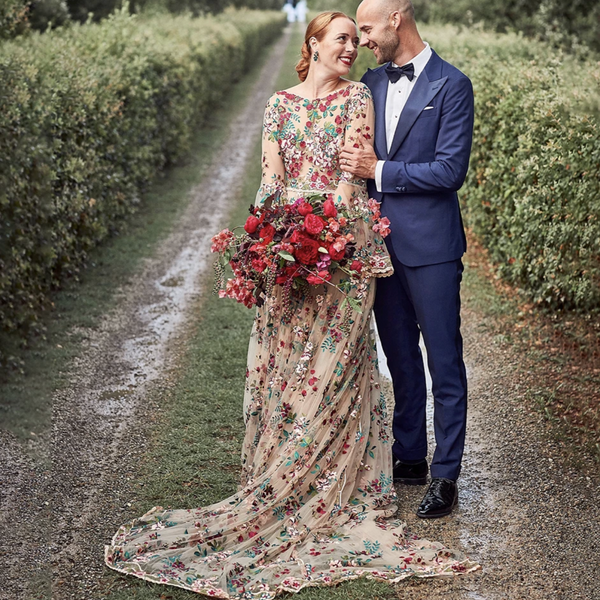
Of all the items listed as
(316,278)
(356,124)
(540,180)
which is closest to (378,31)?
(356,124)

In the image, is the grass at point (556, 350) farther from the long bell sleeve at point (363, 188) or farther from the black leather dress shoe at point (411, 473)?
the long bell sleeve at point (363, 188)

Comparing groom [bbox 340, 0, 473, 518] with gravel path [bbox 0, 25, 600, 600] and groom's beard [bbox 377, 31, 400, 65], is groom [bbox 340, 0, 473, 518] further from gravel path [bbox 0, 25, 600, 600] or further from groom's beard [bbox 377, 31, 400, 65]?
gravel path [bbox 0, 25, 600, 600]

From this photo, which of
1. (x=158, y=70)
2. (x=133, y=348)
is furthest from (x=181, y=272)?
(x=158, y=70)

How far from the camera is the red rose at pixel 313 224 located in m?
3.51

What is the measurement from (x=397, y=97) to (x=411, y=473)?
6.55ft

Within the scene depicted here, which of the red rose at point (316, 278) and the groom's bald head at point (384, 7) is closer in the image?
the red rose at point (316, 278)

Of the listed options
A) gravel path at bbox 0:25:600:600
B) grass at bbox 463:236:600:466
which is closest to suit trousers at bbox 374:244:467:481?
gravel path at bbox 0:25:600:600

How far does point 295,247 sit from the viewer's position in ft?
11.6

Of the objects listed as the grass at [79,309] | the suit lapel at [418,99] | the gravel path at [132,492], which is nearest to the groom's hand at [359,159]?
the suit lapel at [418,99]

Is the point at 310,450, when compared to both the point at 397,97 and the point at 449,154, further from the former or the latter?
the point at 397,97

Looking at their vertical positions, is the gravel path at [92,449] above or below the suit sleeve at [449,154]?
below

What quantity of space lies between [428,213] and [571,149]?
2711mm

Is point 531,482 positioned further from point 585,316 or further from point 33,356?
point 33,356

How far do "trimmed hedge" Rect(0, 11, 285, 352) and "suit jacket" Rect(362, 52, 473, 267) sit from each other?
3114 mm
